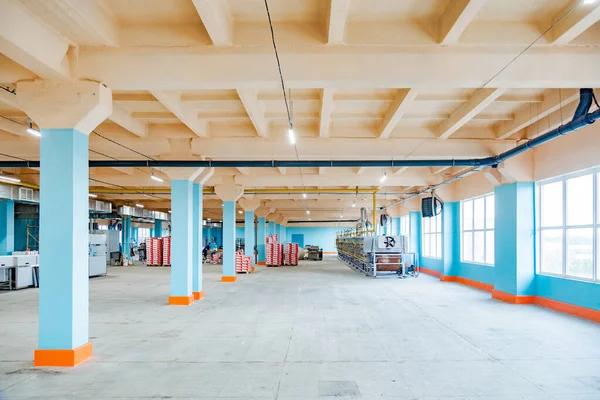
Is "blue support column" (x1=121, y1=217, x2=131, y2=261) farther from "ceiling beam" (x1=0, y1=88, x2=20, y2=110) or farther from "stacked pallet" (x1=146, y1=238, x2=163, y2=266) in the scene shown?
"ceiling beam" (x1=0, y1=88, x2=20, y2=110)

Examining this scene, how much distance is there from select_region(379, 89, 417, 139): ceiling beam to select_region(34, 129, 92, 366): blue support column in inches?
215

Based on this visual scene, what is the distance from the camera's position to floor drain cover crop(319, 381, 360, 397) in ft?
16.1

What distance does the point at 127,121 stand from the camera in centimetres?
898

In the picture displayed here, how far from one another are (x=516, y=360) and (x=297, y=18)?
604 centimetres

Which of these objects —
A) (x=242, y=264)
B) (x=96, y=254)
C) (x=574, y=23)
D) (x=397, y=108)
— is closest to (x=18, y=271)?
(x=96, y=254)

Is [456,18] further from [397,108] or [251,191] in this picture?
[251,191]

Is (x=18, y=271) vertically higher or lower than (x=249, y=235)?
lower

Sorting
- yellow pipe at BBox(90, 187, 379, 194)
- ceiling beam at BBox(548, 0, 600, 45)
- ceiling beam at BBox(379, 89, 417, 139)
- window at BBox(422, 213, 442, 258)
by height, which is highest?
ceiling beam at BBox(548, 0, 600, 45)

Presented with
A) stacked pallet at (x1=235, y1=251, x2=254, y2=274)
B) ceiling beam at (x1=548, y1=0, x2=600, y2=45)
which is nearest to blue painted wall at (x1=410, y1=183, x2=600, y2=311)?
ceiling beam at (x1=548, y1=0, x2=600, y2=45)

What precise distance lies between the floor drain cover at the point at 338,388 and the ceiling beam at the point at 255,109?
478 centimetres

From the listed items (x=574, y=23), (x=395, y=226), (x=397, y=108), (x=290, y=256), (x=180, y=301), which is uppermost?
(x=574, y=23)

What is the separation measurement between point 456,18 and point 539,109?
4.65 metres

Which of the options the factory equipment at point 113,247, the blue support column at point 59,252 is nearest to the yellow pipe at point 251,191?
the factory equipment at point 113,247

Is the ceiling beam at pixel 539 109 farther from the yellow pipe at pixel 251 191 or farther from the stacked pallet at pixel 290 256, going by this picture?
the stacked pallet at pixel 290 256
